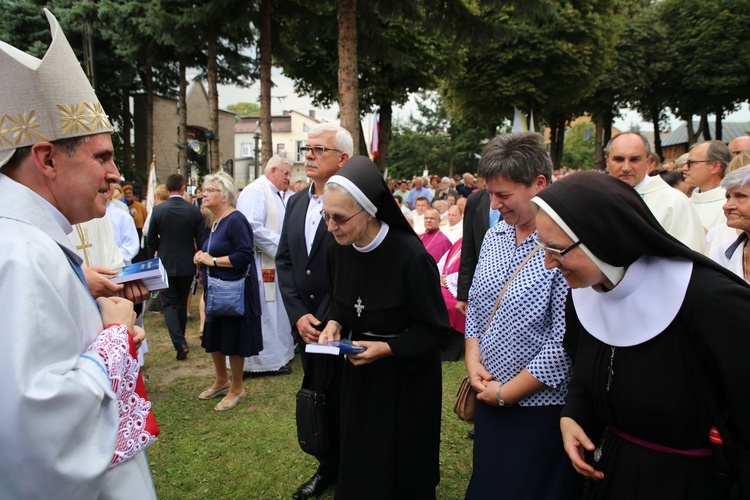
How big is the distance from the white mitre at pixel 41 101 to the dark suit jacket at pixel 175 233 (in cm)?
552

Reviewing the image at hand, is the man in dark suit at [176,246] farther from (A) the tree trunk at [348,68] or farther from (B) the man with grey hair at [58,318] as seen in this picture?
Answer: (B) the man with grey hair at [58,318]

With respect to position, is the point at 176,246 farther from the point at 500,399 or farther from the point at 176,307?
the point at 500,399

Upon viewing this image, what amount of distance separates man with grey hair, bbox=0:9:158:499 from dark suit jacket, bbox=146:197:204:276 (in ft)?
17.5

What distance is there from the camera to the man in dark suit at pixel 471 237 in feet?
15.7

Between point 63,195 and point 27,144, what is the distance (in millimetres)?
177

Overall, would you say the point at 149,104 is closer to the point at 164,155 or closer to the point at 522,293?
the point at 164,155

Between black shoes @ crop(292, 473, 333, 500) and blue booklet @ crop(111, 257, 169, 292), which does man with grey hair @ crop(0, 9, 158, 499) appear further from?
black shoes @ crop(292, 473, 333, 500)

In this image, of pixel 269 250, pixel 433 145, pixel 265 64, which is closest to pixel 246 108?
pixel 433 145

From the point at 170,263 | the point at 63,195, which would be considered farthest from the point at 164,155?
the point at 63,195

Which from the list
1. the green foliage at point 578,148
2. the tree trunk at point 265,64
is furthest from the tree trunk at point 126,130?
the green foliage at point 578,148

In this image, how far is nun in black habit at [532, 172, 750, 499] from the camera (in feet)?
4.93

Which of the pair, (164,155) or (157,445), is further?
(164,155)

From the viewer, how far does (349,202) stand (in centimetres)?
259

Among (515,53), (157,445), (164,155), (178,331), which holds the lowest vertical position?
(157,445)
